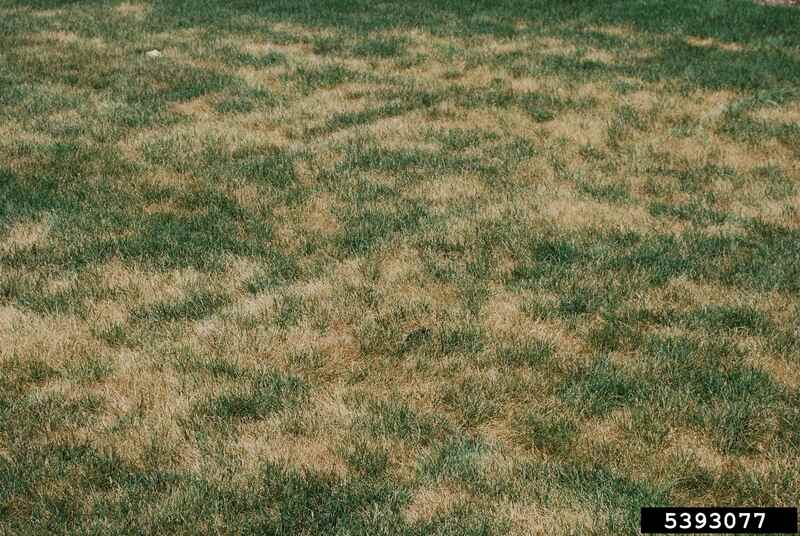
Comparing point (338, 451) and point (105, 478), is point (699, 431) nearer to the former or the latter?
point (338, 451)

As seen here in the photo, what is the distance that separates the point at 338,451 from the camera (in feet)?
15.8

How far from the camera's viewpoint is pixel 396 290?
6547mm

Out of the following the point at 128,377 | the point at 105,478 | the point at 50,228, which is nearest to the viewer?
the point at 105,478

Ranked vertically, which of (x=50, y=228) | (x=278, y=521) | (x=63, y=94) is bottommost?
(x=278, y=521)

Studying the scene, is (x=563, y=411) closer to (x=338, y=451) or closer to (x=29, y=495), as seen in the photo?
(x=338, y=451)

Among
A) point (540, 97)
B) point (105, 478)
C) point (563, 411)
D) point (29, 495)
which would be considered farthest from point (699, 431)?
point (540, 97)

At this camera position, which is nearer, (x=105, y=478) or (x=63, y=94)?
(x=105, y=478)

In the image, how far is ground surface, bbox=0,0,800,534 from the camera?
4.59 m

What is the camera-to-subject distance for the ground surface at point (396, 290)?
4.59 m

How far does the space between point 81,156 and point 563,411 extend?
20.5 feet

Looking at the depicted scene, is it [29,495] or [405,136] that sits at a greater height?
[405,136]

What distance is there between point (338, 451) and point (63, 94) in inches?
321

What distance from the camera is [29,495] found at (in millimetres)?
4496

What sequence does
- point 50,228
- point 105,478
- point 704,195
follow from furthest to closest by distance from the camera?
1. point 704,195
2. point 50,228
3. point 105,478
